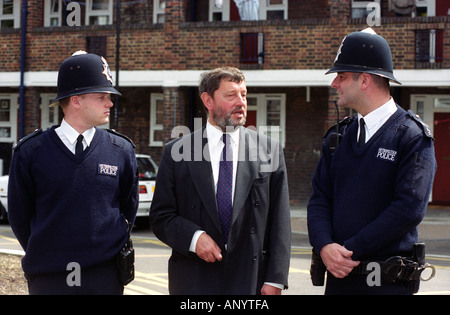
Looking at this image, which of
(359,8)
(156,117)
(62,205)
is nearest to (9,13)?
(156,117)

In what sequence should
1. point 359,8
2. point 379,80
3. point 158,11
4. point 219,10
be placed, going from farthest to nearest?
1. point 158,11
2. point 219,10
3. point 359,8
4. point 379,80

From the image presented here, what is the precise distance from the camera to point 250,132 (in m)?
4.10

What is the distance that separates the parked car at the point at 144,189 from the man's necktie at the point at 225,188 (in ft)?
33.3

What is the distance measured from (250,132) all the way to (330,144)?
462mm

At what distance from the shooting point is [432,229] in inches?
628

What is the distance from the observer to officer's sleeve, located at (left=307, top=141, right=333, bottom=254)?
379 cm

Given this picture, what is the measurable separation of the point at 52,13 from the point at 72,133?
66.1ft

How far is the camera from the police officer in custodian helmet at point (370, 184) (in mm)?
3579

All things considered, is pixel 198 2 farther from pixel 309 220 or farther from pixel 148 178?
pixel 309 220

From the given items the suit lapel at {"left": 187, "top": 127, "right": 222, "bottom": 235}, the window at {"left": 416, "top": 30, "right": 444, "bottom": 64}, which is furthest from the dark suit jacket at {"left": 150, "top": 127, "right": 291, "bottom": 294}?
the window at {"left": 416, "top": 30, "right": 444, "bottom": 64}

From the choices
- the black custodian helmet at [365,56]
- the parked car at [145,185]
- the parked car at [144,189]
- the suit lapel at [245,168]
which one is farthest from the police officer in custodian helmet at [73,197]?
the parked car at [145,185]

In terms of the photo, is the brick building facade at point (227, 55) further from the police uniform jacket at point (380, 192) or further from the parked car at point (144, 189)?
the police uniform jacket at point (380, 192)

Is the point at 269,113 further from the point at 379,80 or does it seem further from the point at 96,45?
the point at 379,80

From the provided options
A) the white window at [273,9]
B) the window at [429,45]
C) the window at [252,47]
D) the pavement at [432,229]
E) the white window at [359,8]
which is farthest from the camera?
the white window at [273,9]
